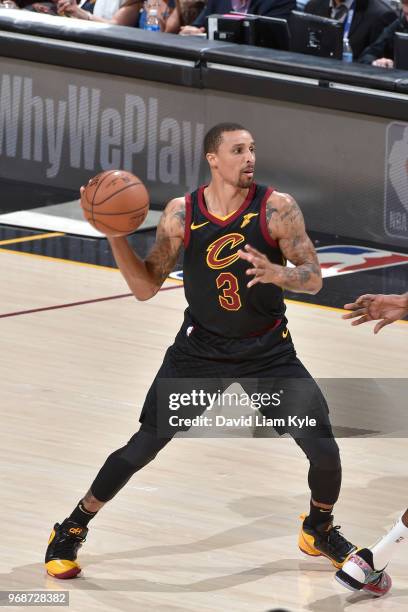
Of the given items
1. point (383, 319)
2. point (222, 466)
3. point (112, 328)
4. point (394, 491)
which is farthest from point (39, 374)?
point (383, 319)

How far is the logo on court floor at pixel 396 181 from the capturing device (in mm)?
12203

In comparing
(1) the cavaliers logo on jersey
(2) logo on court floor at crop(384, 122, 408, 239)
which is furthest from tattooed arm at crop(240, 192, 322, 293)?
(2) logo on court floor at crop(384, 122, 408, 239)

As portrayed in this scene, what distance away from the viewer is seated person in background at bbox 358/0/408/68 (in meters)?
12.9

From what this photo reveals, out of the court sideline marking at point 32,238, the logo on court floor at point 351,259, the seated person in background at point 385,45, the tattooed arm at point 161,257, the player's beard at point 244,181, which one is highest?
the player's beard at point 244,181

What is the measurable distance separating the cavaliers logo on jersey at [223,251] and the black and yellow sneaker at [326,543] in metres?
1.19

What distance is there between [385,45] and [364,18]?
0.97ft

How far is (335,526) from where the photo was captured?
21.4 feet

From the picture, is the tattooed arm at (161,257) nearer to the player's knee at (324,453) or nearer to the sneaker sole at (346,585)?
the player's knee at (324,453)

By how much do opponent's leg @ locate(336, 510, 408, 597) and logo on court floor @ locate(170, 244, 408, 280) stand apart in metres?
5.61

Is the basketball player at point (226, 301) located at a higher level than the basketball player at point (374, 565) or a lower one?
higher

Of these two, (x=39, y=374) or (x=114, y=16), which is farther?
(x=114, y=16)

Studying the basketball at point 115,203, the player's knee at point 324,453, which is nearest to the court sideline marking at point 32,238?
the basketball at point 115,203

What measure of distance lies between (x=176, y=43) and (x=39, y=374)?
4.91 metres

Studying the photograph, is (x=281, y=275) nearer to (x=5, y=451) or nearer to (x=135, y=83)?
(x=5, y=451)
